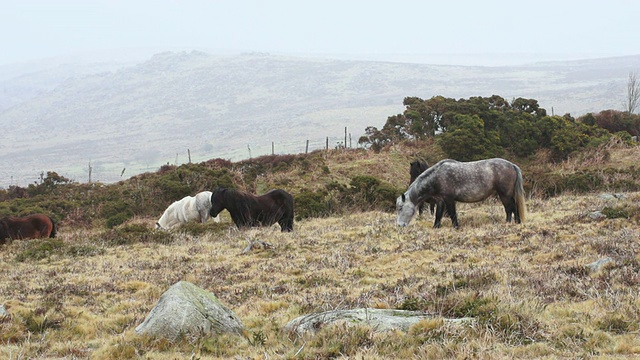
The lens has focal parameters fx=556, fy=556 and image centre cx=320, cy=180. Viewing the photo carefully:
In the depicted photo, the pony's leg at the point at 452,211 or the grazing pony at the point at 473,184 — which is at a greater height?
the grazing pony at the point at 473,184

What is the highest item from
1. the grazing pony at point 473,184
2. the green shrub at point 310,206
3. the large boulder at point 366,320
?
the large boulder at point 366,320

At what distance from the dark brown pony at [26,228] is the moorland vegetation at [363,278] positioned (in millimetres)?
1119

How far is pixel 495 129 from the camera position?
3625 centimetres

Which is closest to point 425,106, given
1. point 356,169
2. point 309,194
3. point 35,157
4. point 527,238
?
point 356,169

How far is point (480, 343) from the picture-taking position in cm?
524

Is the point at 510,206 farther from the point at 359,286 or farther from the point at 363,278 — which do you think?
the point at 359,286

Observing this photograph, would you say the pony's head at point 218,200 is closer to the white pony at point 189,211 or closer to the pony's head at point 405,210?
the white pony at point 189,211

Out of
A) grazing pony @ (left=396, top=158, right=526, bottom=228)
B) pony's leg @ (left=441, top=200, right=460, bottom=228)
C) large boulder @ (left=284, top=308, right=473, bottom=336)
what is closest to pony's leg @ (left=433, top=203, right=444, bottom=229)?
grazing pony @ (left=396, top=158, right=526, bottom=228)

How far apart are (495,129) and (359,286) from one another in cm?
2963

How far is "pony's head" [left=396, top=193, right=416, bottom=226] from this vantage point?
50.1 ft

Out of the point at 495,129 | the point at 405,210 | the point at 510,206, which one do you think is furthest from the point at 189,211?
the point at 495,129

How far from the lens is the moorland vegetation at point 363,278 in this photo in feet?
18.6

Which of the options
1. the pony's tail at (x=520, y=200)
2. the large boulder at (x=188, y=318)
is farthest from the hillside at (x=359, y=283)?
the pony's tail at (x=520, y=200)

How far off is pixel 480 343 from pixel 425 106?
34562mm
